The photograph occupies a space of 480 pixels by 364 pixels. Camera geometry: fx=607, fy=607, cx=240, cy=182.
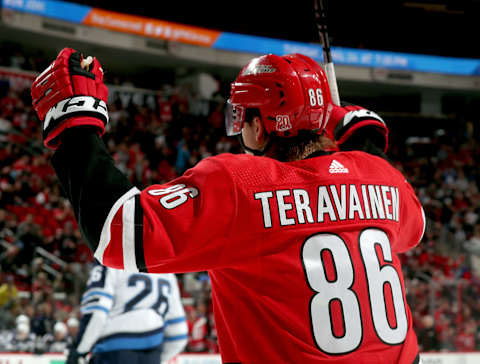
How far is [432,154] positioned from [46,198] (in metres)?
12.1

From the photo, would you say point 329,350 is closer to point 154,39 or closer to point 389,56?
point 154,39

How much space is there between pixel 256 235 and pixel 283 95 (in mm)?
455

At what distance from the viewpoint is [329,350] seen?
1.39 m

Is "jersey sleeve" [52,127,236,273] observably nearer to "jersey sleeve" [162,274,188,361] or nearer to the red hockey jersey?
the red hockey jersey

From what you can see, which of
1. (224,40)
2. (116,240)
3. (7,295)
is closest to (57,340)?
(7,295)

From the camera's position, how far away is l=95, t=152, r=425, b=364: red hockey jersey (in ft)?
4.38

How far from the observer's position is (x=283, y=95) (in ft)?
5.42

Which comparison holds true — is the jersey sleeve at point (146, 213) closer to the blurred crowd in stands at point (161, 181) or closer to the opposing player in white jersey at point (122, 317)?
the opposing player in white jersey at point (122, 317)

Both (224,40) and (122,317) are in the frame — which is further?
(224,40)

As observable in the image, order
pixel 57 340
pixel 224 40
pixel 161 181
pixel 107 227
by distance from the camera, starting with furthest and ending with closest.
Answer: pixel 224 40, pixel 161 181, pixel 57 340, pixel 107 227

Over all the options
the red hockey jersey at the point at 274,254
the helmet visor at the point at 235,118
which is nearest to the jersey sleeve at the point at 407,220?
the red hockey jersey at the point at 274,254

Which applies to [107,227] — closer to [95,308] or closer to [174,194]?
[174,194]

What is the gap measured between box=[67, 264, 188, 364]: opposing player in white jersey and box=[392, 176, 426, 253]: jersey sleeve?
2332 mm

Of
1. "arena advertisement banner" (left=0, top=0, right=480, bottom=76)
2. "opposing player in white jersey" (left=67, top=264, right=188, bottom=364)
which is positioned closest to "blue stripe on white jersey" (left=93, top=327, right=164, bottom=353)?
"opposing player in white jersey" (left=67, top=264, right=188, bottom=364)
